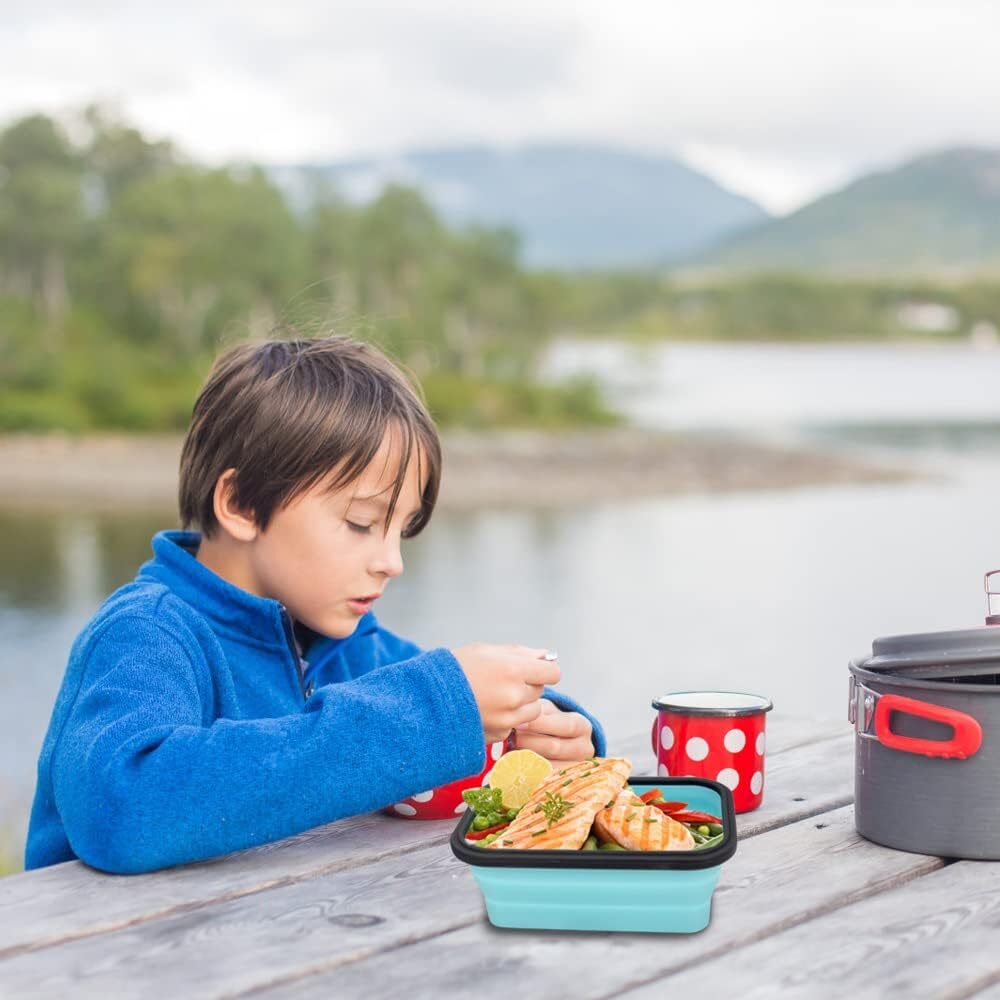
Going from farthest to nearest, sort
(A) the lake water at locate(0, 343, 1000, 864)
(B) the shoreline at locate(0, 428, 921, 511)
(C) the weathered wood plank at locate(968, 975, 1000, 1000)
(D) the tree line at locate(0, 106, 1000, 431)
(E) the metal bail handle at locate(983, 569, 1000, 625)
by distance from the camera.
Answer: (D) the tree line at locate(0, 106, 1000, 431) < (B) the shoreline at locate(0, 428, 921, 511) < (A) the lake water at locate(0, 343, 1000, 864) < (E) the metal bail handle at locate(983, 569, 1000, 625) < (C) the weathered wood plank at locate(968, 975, 1000, 1000)

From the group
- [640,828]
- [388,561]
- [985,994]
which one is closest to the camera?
[985,994]

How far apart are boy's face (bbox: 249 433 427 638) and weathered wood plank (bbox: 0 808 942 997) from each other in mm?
328

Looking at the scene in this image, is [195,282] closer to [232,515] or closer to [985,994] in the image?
[232,515]

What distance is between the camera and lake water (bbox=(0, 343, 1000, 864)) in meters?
8.42

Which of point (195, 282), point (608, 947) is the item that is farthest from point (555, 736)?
point (195, 282)

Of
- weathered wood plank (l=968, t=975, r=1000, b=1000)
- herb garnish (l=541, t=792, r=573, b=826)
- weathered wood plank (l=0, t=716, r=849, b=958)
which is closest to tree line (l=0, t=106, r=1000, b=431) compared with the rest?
weathered wood plank (l=0, t=716, r=849, b=958)

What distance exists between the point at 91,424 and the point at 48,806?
17363mm

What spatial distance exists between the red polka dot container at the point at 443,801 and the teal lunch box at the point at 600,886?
13.2 inches

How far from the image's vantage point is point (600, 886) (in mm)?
1006

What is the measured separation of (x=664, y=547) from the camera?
14164 millimetres

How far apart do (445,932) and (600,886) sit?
124mm

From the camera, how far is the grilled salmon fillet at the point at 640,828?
1.02 meters

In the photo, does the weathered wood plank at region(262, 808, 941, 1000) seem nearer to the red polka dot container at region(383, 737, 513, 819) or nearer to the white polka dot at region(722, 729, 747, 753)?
the white polka dot at region(722, 729, 747, 753)

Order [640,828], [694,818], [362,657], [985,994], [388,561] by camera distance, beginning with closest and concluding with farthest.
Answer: [985,994] → [640,828] → [694,818] → [388,561] → [362,657]
